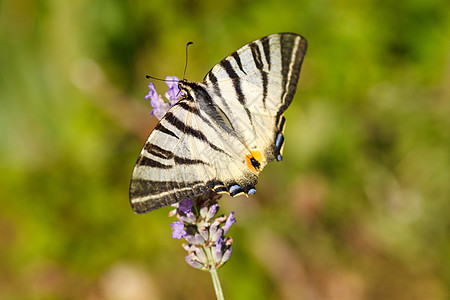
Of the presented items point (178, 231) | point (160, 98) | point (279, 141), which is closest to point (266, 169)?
point (279, 141)

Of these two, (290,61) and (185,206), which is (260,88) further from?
(185,206)

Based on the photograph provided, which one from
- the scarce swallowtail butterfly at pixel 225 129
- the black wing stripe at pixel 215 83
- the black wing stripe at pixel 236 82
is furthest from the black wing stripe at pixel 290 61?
the black wing stripe at pixel 215 83

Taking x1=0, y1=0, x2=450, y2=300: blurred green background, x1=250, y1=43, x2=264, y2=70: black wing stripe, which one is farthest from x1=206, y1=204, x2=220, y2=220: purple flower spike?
x1=0, y1=0, x2=450, y2=300: blurred green background

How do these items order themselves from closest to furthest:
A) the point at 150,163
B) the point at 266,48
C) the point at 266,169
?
the point at 150,163 < the point at 266,48 < the point at 266,169

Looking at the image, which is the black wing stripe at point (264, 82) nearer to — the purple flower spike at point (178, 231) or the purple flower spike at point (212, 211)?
the purple flower spike at point (212, 211)

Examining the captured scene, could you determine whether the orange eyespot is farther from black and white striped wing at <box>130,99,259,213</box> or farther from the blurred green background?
the blurred green background

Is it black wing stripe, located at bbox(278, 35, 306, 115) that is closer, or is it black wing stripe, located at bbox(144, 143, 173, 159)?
black wing stripe, located at bbox(144, 143, 173, 159)
